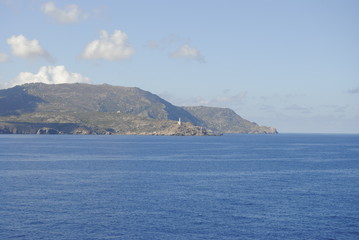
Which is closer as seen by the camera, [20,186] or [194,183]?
[20,186]

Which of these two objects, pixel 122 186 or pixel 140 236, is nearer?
pixel 140 236

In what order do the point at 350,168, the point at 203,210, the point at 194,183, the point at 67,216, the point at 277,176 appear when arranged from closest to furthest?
the point at 67,216 < the point at 203,210 < the point at 194,183 < the point at 277,176 < the point at 350,168

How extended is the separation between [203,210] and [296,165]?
329ft

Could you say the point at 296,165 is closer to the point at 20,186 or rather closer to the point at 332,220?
the point at 332,220

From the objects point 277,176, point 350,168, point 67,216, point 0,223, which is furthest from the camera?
point 350,168

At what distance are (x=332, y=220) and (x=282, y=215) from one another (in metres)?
9.42

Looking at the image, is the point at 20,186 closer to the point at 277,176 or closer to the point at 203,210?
the point at 203,210

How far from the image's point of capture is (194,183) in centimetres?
12281

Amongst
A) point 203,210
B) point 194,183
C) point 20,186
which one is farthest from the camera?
point 194,183

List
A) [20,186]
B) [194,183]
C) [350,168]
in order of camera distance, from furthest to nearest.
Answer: [350,168] < [194,183] < [20,186]

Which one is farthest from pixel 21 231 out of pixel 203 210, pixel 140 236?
pixel 203 210

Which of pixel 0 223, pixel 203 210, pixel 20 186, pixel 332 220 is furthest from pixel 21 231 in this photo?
pixel 332 220

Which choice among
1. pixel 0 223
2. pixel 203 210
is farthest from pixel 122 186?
pixel 0 223

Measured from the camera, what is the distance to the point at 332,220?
82000 millimetres
